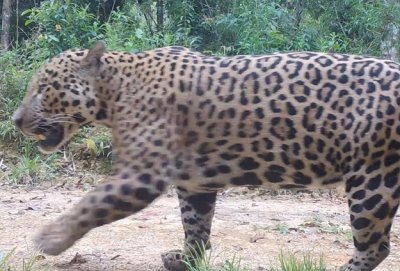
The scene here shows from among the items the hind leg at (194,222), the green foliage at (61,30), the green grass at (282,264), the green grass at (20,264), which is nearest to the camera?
the green grass at (282,264)

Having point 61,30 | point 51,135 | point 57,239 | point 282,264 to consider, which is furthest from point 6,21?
point 282,264

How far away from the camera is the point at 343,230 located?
23.1 ft

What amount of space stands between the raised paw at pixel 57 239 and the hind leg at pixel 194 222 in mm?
981

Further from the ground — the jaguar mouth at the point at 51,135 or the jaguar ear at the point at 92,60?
the jaguar ear at the point at 92,60

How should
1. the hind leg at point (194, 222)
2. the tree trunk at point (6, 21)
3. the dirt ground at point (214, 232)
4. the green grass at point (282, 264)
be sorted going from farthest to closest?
the tree trunk at point (6, 21), the dirt ground at point (214, 232), the hind leg at point (194, 222), the green grass at point (282, 264)

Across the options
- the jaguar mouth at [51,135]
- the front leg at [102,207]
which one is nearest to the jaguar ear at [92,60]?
the jaguar mouth at [51,135]

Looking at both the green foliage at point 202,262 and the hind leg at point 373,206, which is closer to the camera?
the hind leg at point 373,206

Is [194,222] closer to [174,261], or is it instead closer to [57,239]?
[174,261]

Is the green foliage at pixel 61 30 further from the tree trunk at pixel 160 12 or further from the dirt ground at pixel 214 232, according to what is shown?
the dirt ground at pixel 214 232

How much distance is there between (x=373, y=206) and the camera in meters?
4.67

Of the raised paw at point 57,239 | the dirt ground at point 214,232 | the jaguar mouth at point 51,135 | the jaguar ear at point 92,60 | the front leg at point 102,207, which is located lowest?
the dirt ground at point 214,232

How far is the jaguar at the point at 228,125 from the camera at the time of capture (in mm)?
4727

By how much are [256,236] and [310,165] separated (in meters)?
1.88

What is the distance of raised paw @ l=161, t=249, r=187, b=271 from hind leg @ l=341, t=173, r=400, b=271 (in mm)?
1376
